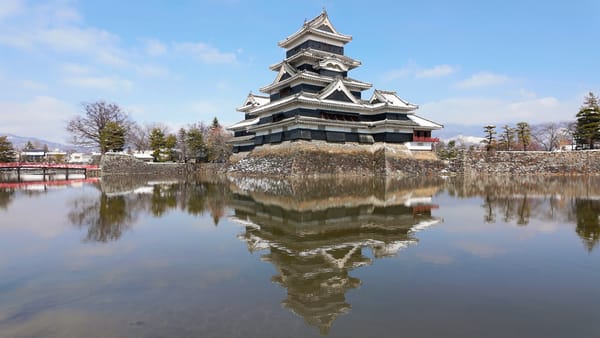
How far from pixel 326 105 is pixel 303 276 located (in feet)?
91.1

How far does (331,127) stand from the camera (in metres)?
31.7

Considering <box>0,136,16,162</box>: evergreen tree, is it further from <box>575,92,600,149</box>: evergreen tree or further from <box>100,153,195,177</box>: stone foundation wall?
<box>575,92,600,149</box>: evergreen tree

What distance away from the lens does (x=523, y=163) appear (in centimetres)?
3591

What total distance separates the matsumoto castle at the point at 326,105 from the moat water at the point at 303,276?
73.4 ft

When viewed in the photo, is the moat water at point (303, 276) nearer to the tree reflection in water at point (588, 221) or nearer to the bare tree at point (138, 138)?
the tree reflection in water at point (588, 221)

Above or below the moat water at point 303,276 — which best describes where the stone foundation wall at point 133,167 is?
above

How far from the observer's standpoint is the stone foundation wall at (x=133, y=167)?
131ft

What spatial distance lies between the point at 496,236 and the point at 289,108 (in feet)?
86.4

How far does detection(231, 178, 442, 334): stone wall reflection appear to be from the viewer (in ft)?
13.4

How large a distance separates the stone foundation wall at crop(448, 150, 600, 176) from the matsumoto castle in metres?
4.76

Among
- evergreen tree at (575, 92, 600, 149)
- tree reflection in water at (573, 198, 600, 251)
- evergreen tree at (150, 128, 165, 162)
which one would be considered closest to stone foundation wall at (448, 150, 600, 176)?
evergreen tree at (575, 92, 600, 149)

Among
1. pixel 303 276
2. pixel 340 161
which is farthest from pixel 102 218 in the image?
pixel 340 161

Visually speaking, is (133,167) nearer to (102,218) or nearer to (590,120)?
(102,218)

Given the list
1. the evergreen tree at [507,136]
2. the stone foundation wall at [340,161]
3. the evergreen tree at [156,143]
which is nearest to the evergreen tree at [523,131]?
the evergreen tree at [507,136]
